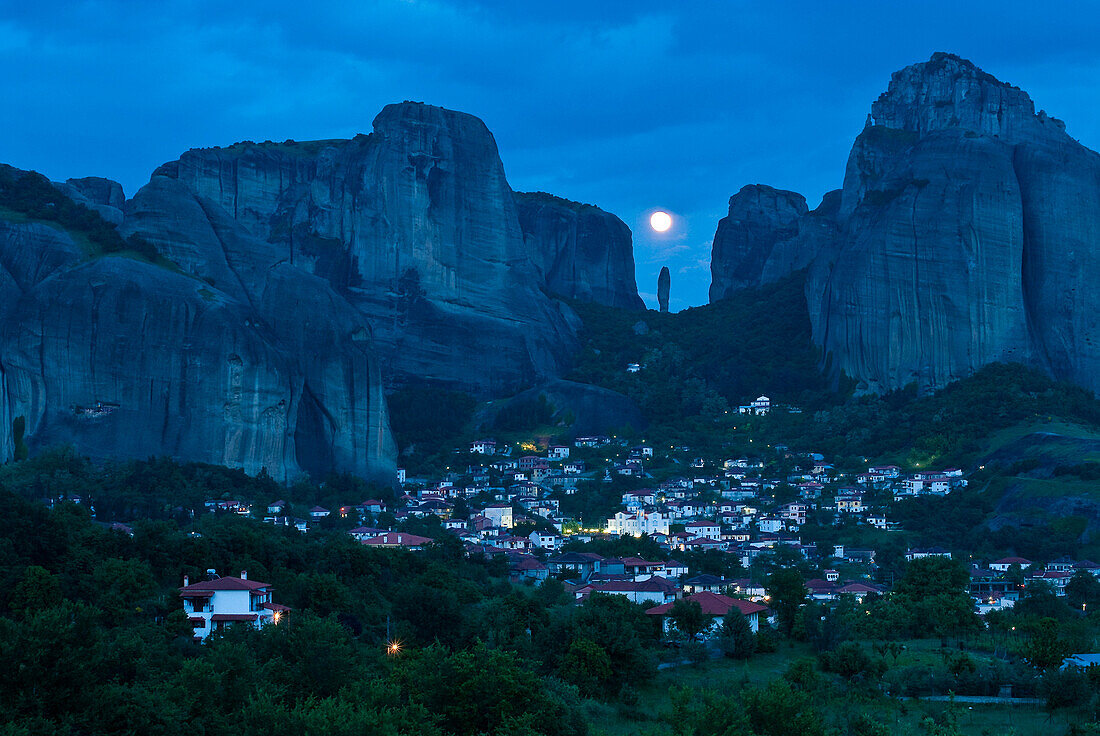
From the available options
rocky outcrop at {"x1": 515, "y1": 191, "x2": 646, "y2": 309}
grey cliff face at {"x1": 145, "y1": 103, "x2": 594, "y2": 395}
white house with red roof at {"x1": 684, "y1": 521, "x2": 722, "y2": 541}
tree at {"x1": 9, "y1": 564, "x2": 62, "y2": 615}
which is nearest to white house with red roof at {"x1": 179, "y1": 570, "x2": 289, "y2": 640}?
tree at {"x1": 9, "y1": 564, "x2": 62, "y2": 615}

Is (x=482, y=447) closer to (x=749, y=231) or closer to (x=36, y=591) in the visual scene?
(x=749, y=231)

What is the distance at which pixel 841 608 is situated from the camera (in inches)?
2361

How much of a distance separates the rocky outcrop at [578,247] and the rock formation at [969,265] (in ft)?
146

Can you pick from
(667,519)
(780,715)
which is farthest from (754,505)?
(780,715)

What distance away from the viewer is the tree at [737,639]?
5106 centimetres

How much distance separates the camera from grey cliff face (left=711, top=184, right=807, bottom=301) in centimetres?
17512

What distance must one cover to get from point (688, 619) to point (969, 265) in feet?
224

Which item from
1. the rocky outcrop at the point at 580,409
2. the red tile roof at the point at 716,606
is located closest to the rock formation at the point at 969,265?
the rocky outcrop at the point at 580,409

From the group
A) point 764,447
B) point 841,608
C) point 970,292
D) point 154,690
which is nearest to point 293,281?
point 764,447

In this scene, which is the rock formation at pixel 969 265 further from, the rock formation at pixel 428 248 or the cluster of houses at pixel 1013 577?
the cluster of houses at pixel 1013 577

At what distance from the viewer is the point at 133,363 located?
94312 mm

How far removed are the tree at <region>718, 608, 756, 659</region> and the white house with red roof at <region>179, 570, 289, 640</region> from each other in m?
15.3

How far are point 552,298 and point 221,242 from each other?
150 feet

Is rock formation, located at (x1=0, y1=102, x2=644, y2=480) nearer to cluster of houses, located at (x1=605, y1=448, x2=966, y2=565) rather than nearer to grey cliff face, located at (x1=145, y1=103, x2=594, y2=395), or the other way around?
grey cliff face, located at (x1=145, y1=103, x2=594, y2=395)
